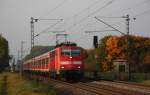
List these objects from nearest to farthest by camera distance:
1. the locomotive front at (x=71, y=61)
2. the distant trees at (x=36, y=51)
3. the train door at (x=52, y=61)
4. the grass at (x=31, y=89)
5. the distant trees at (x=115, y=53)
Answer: the grass at (x=31, y=89)
the locomotive front at (x=71, y=61)
the train door at (x=52, y=61)
the distant trees at (x=36, y=51)
the distant trees at (x=115, y=53)

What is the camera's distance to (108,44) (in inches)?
4358

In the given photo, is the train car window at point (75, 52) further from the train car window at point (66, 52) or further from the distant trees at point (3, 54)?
the distant trees at point (3, 54)

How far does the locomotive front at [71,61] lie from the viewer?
39.4 metres

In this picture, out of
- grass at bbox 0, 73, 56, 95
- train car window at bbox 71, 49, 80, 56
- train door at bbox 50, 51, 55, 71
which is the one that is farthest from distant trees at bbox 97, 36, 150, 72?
grass at bbox 0, 73, 56, 95

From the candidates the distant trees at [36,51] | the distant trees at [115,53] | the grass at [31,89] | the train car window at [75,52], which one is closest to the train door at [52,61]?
the train car window at [75,52]

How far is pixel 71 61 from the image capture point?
39625 mm

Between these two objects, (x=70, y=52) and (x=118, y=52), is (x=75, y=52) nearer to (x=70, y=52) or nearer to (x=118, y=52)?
(x=70, y=52)

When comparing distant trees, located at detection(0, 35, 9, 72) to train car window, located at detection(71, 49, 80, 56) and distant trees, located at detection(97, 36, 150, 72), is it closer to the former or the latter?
distant trees, located at detection(97, 36, 150, 72)

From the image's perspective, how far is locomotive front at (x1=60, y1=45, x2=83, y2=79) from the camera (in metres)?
39.4

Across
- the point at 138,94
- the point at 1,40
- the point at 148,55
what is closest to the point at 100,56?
the point at 148,55

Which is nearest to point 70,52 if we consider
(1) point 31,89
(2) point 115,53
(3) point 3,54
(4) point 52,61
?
(4) point 52,61

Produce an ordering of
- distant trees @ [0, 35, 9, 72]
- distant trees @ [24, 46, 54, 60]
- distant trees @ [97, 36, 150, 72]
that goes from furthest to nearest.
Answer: distant trees @ [0, 35, 9, 72]
distant trees @ [97, 36, 150, 72]
distant trees @ [24, 46, 54, 60]

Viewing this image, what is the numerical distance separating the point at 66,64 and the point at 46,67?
1112 cm

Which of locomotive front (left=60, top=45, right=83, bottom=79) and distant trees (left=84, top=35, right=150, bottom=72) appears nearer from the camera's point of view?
locomotive front (left=60, top=45, right=83, bottom=79)
